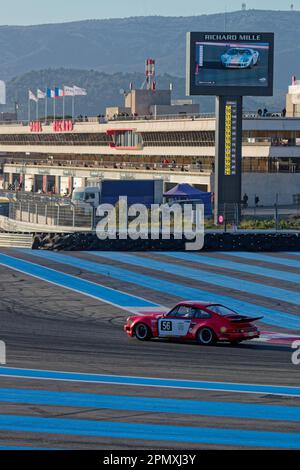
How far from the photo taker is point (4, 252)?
45.1 m

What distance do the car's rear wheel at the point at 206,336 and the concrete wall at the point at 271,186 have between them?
164 ft

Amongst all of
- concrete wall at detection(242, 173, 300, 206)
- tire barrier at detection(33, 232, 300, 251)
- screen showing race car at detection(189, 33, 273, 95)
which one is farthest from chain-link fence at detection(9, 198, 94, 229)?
concrete wall at detection(242, 173, 300, 206)

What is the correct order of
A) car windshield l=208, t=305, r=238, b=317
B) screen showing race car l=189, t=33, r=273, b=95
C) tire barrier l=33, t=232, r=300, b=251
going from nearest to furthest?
1. car windshield l=208, t=305, r=238, b=317
2. tire barrier l=33, t=232, r=300, b=251
3. screen showing race car l=189, t=33, r=273, b=95

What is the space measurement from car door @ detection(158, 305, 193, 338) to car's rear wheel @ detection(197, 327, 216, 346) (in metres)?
0.32

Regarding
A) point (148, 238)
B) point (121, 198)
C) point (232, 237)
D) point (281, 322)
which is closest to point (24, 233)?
point (148, 238)

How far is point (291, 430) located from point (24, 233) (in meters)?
31.4

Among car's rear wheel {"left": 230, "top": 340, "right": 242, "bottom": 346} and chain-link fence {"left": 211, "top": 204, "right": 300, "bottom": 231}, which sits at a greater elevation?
chain-link fence {"left": 211, "top": 204, "right": 300, "bottom": 231}

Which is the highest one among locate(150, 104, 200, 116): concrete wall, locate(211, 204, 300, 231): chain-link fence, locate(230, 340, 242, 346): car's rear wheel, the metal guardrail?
locate(150, 104, 200, 116): concrete wall

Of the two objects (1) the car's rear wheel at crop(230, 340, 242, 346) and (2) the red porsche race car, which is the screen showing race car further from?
(1) the car's rear wheel at crop(230, 340, 242, 346)

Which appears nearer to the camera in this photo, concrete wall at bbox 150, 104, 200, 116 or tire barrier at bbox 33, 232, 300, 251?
tire barrier at bbox 33, 232, 300, 251

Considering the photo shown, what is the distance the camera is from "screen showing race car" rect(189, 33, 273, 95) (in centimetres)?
5369

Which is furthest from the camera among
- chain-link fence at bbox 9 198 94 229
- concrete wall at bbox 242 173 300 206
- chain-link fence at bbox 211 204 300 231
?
concrete wall at bbox 242 173 300 206

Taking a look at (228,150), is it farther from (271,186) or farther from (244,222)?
(271,186)

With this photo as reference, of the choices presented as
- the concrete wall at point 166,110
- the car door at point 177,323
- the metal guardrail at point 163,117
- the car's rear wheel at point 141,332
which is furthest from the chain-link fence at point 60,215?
the concrete wall at point 166,110
